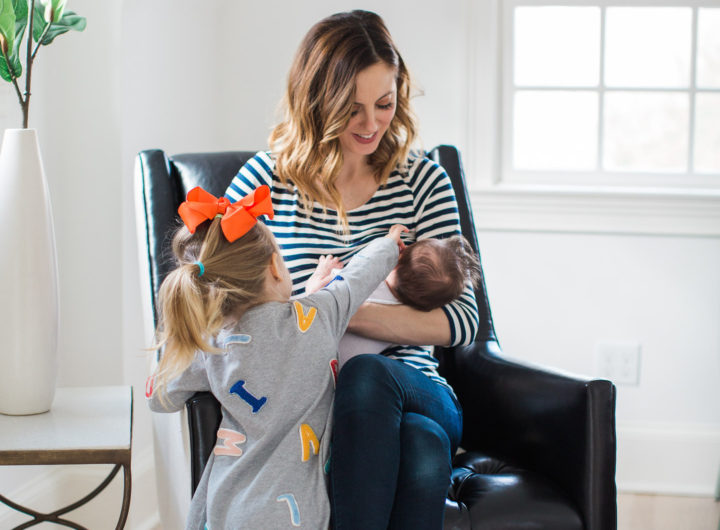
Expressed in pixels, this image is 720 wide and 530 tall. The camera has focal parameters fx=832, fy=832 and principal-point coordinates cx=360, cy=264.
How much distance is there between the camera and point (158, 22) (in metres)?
2.29

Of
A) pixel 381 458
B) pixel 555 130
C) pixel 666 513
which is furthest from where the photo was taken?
pixel 555 130

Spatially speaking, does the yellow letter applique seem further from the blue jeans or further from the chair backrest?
the chair backrest

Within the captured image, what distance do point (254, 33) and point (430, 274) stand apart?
4.67 ft

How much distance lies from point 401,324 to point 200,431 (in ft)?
1.40

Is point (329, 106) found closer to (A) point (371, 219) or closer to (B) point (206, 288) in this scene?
(A) point (371, 219)

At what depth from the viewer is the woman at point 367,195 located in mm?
1389

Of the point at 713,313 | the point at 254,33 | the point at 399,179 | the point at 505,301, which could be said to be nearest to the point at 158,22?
the point at 254,33

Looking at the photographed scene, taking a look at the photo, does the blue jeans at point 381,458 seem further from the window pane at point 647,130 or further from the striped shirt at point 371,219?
the window pane at point 647,130

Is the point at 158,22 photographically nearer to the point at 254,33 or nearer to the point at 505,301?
the point at 254,33

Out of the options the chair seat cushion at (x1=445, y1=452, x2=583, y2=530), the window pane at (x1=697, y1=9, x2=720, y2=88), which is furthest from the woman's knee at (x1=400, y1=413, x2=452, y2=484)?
the window pane at (x1=697, y1=9, x2=720, y2=88)

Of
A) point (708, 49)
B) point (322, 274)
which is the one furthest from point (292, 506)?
point (708, 49)

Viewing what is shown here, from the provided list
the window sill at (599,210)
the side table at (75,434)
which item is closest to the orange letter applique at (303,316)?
the side table at (75,434)

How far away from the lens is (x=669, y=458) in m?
2.67

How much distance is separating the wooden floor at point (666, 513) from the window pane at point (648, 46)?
1312 millimetres
